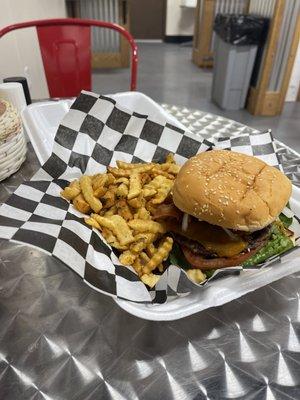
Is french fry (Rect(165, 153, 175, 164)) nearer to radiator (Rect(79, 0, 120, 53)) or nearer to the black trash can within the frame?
the black trash can

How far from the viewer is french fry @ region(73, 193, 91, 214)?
1.08 m

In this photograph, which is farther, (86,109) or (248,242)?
(86,109)

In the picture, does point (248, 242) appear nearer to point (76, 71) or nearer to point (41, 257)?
point (41, 257)

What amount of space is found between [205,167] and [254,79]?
4.10 m

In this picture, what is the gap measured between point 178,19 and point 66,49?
7733 millimetres

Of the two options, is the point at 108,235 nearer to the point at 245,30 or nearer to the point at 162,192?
the point at 162,192

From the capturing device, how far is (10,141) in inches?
51.1

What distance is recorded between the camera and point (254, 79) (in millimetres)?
4625

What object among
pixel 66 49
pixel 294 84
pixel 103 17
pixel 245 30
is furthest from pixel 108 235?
pixel 103 17

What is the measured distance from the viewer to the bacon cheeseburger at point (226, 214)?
38.3 inches

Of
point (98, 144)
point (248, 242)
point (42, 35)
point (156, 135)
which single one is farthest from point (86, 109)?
point (42, 35)

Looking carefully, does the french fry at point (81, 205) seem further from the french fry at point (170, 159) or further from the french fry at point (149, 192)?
the french fry at point (170, 159)

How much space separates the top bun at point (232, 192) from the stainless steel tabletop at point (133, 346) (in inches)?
8.7

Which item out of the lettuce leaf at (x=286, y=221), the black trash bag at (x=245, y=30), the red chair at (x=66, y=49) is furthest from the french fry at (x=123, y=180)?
the black trash bag at (x=245, y=30)
